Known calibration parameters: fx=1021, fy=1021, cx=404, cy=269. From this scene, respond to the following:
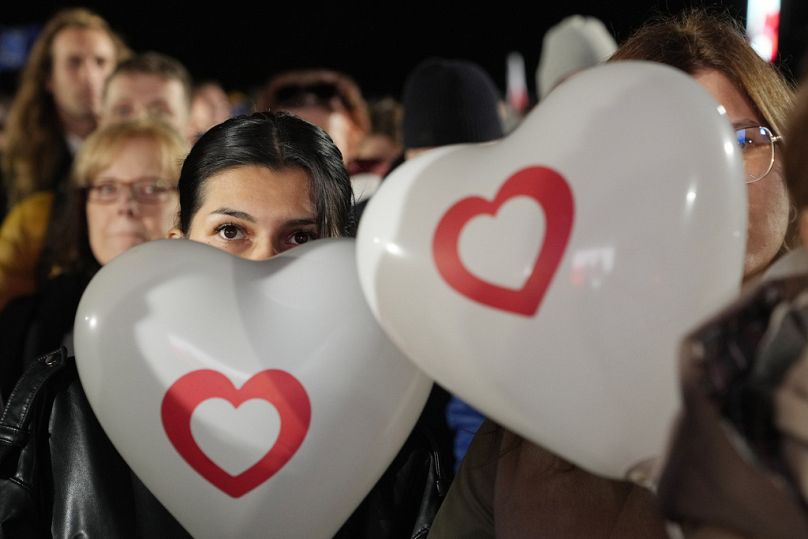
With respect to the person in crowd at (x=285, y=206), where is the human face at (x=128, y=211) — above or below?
below

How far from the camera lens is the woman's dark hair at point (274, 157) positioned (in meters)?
1.56

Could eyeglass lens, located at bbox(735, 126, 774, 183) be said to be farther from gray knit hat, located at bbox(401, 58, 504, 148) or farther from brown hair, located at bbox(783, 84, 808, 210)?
gray knit hat, located at bbox(401, 58, 504, 148)

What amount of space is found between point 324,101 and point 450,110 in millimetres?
726

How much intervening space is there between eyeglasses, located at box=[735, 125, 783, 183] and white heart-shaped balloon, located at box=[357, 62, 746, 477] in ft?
0.92

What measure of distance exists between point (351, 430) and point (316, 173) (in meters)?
0.51

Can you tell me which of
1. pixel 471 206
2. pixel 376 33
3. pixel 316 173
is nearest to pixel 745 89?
pixel 471 206

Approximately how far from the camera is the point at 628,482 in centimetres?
115

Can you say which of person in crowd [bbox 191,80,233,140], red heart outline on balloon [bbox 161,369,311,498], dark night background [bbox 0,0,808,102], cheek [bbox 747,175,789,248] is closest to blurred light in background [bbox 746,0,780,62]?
cheek [bbox 747,175,789,248]

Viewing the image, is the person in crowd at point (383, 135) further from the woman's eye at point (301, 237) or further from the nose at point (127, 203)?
the woman's eye at point (301, 237)

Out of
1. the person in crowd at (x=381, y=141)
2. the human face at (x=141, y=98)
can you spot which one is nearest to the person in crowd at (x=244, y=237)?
the human face at (x=141, y=98)

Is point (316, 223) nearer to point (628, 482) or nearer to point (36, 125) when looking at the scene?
point (628, 482)

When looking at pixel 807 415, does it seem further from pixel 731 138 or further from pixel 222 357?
pixel 222 357

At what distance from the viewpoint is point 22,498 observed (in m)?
1.30

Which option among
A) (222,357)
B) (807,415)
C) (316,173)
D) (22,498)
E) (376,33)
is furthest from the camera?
(376,33)
